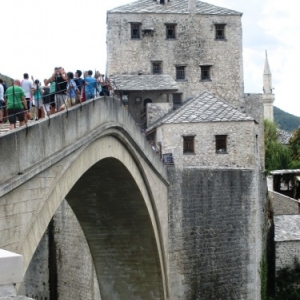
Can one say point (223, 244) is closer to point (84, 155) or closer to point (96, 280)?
point (96, 280)

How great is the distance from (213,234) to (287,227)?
22.4 ft

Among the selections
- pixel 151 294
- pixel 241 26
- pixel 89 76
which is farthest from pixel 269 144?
pixel 89 76

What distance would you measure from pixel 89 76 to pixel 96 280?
9885mm

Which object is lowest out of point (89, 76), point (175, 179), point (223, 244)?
point (223, 244)

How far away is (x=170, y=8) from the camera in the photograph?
2956cm

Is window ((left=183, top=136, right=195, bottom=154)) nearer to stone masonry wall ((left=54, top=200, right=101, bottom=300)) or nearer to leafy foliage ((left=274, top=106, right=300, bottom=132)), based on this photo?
stone masonry wall ((left=54, top=200, right=101, bottom=300))

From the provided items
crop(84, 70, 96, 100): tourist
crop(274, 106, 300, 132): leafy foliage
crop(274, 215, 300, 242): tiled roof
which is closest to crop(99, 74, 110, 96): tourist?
crop(84, 70, 96, 100): tourist

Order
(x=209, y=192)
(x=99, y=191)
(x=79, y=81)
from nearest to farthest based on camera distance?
(x=79, y=81), (x=99, y=191), (x=209, y=192)

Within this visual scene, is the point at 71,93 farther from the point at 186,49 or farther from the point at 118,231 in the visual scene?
the point at 186,49

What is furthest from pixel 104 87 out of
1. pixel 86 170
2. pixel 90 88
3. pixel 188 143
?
pixel 188 143

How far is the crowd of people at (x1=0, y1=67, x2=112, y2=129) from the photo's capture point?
11211 mm

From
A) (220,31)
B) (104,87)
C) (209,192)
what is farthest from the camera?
(220,31)

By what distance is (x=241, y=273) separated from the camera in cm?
2362

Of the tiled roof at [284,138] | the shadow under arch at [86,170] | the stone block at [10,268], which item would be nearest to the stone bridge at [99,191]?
the shadow under arch at [86,170]
